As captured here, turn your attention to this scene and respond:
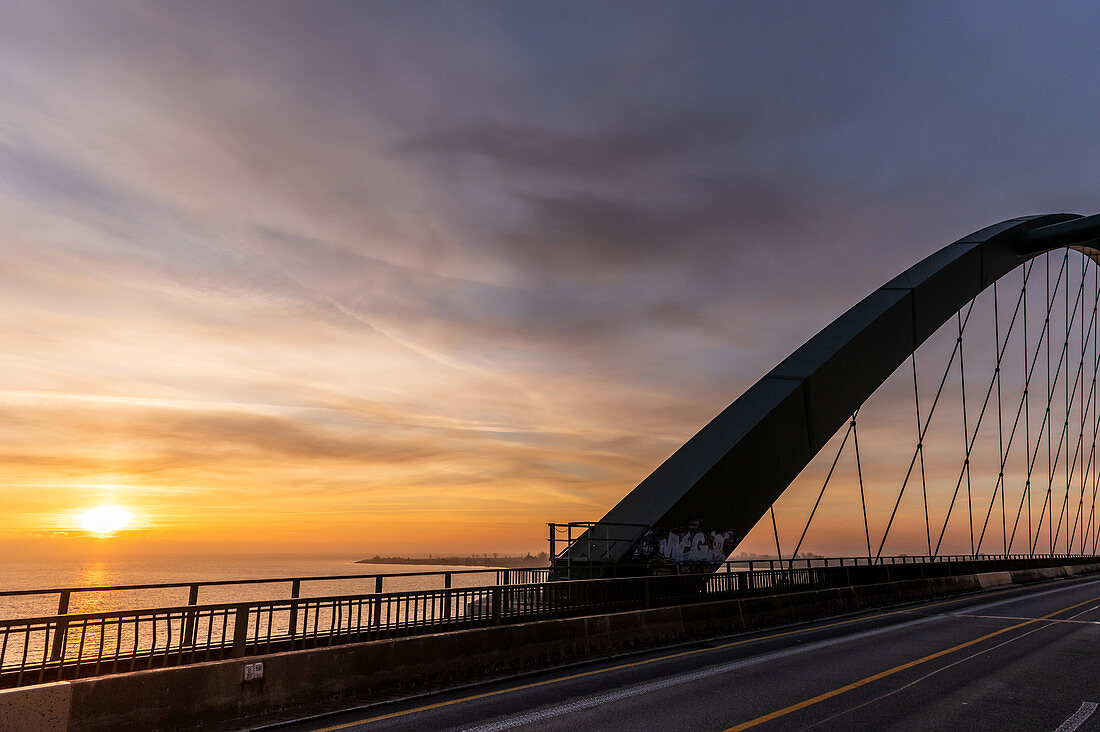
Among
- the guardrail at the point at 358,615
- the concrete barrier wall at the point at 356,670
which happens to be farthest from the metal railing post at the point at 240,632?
the concrete barrier wall at the point at 356,670

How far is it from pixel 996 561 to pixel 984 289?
15.1 m

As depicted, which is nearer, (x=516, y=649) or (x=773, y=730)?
(x=773, y=730)

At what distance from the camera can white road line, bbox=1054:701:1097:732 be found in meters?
7.71

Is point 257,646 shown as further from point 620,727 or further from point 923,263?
point 923,263

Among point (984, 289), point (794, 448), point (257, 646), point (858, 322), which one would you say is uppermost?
point (984, 289)

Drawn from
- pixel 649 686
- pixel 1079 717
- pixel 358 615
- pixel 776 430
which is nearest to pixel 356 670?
pixel 358 615

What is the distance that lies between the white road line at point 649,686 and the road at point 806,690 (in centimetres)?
2

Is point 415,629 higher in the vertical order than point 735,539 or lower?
lower

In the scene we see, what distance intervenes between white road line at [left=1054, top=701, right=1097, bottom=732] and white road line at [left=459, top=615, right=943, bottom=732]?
4.25 meters

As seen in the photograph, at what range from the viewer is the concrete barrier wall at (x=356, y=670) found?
732 centimetres

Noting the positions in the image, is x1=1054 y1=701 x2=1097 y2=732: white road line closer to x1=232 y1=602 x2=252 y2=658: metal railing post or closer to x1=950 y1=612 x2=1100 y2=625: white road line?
x1=232 y1=602 x2=252 y2=658: metal railing post

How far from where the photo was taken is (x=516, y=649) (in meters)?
11.6

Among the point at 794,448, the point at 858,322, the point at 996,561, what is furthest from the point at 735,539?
the point at 996,561

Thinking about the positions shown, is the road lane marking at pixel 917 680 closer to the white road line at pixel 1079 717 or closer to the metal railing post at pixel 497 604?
the white road line at pixel 1079 717
